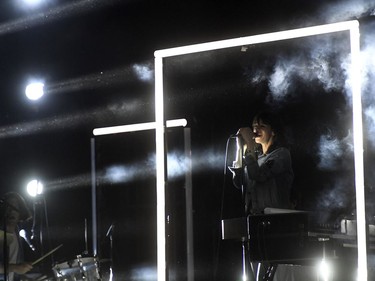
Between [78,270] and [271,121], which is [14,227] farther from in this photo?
[271,121]

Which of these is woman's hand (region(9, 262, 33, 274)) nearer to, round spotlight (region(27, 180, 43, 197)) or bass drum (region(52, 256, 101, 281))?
bass drum (region(52, 256, 101, 281))

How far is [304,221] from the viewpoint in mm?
3150

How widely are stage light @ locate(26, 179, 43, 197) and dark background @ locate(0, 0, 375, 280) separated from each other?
76mm

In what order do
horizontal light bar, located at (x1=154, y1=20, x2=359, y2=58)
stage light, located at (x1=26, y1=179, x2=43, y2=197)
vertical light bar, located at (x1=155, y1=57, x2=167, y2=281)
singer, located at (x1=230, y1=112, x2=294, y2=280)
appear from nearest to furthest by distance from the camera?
horizontal light bar, located at (x1=154, y1=20, x2=359, y2=58) < vertical light bar, located at (x1=155, y1=57, x2=167, y2=281) < singer, located at (x1=230, y1=112, x2=294, y2=280) < stage light, located at (x1=26, y1=179, x2=43, y2=197)

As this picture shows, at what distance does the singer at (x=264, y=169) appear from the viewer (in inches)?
140

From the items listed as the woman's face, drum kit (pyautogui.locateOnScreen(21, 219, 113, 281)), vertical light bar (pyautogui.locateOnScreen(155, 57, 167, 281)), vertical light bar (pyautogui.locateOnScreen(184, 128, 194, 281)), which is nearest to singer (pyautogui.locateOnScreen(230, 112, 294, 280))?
the woman's face

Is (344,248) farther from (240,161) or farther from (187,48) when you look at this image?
(187,48)

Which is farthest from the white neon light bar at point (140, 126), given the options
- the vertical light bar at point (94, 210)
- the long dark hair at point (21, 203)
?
the long dark hair at point (21, 203)

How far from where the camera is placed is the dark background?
14.4 feet

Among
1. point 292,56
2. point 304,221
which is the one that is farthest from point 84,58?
point 304,221

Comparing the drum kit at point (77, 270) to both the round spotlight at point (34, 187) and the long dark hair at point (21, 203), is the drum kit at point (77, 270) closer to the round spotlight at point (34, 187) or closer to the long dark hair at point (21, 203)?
the long dark hair at point (21, 203)

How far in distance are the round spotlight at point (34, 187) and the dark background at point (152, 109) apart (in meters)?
0.08

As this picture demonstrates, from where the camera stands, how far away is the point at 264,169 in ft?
11.7

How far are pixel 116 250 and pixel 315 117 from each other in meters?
1.73
